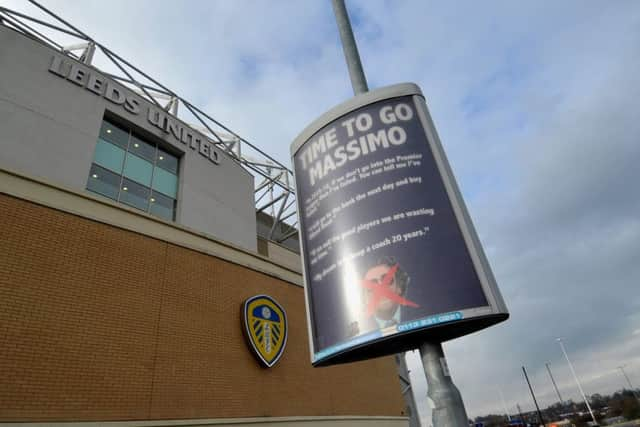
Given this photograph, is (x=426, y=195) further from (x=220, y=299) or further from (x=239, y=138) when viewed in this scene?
(x=239, y=138)

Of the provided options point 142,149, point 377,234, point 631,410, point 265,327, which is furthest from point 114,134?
point 631,410

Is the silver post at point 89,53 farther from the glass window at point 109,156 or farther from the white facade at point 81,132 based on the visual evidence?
the glass window at point 109,156

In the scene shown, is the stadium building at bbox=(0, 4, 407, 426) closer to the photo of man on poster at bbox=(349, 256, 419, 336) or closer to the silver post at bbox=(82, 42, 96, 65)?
the silver post at bbox=(82, 42, 96, 65)

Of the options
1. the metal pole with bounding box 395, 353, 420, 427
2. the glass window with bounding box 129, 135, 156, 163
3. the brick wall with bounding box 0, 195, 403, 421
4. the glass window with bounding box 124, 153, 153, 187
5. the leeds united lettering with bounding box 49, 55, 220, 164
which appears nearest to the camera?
the brick wall with bounding box 0, 195, 403, 421

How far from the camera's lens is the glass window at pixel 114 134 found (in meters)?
15.8

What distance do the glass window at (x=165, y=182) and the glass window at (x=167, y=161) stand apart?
0.91 ft

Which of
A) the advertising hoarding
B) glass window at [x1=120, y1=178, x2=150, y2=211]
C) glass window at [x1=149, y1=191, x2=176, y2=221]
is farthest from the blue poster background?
glass window at [x1=149, y1=191, x2=176, y2=221]

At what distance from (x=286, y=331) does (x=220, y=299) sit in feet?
9.94

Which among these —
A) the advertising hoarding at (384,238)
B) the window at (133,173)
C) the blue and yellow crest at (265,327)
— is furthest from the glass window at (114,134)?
the advertising hoarding at (384,238)

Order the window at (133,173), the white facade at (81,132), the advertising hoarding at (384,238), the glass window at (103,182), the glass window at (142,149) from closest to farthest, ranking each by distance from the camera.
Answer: the advertising hoarding at (384,238) → the white facade at (81,132) → the glass window at (103,182) → the window at (133,173) → the glass window at (142,149)

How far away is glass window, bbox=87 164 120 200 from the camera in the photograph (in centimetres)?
1426

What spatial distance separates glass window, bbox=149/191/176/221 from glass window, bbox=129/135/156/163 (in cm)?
185

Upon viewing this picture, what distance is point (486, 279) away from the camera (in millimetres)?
4285

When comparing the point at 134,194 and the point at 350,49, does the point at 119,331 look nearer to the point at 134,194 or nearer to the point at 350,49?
the point at 134,194
